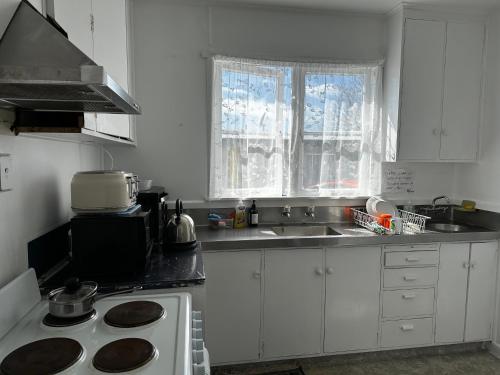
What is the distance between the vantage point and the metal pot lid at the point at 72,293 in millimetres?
1172

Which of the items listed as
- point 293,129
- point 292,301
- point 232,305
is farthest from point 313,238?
point 293,129

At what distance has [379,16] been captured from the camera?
2.81 metres

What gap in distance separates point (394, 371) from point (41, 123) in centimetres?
249

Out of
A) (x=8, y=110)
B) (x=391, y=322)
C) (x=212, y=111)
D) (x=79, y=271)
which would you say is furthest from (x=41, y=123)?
(x=391, y=322)

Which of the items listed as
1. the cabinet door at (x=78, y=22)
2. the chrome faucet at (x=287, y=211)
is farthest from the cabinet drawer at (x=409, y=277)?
the cabinet door at (x=78, y=22)

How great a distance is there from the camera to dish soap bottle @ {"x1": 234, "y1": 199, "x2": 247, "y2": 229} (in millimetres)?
2664

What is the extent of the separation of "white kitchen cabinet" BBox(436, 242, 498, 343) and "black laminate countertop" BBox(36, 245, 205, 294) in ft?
5.97

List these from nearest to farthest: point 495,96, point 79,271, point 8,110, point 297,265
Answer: point 8,110 < point 79,271 < point 297,265 < point 495,96

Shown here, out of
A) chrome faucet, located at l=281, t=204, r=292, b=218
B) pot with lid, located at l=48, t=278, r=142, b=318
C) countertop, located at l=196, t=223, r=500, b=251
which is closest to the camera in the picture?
pot with lid, located at l=48, t=278, r=142, b=318

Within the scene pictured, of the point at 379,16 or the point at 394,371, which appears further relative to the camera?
the point at 379,16

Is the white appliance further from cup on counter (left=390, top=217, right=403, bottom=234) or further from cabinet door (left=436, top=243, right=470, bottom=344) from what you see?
cabinet door (left=436, top=243, right=470, bottom=344)

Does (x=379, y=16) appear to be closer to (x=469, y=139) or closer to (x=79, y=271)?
(x=469, y=139)

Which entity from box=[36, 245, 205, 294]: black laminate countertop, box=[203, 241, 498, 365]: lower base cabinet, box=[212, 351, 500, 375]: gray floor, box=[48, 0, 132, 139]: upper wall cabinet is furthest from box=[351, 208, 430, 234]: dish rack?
box=[48, 0, 132, 139]: upper wall cabinet

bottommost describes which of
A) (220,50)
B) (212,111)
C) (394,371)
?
(394,371)
